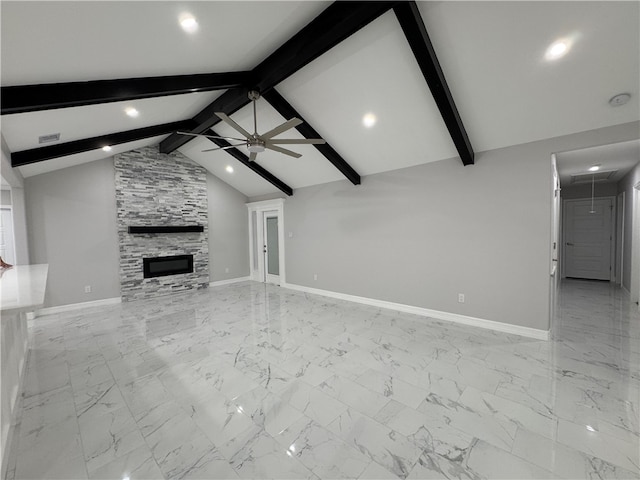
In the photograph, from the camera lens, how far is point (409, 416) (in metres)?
1.99

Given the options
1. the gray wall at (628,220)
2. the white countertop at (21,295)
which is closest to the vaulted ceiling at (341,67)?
the white countertop at (21,295)

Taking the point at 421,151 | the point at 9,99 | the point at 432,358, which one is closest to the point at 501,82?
the point at 421,151

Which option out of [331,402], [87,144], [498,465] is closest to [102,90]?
[87,144]

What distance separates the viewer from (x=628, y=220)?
527 centimetres

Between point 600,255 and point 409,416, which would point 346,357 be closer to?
point 409,416

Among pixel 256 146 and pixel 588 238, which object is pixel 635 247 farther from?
pixel 256 146

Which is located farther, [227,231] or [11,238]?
[227,231]

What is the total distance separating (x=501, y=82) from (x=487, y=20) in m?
0.70

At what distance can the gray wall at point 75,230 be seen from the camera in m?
4.62

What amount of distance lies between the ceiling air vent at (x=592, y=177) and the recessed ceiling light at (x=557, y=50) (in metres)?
4.26

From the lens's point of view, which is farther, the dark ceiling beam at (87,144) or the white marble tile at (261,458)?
the dark ceiling beam at (87,144)

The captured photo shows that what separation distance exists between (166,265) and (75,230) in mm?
1721

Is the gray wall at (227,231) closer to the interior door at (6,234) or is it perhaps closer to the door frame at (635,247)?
the interior door at (6,234)

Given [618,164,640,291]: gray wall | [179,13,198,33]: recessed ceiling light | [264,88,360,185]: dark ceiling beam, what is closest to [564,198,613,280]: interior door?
[618,164,640,291]: gray wall
